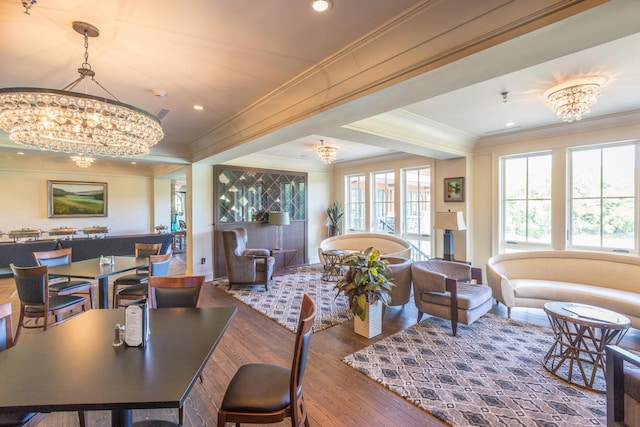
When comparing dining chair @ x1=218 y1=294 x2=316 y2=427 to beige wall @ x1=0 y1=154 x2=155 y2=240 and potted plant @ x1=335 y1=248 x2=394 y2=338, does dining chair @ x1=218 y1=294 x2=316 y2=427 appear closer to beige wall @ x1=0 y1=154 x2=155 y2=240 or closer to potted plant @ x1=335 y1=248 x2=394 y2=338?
potted plant @ x1=335 y1=248 x2=394 y2=338

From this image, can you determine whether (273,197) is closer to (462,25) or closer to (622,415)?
(462,25)

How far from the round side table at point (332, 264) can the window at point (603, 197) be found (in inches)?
157

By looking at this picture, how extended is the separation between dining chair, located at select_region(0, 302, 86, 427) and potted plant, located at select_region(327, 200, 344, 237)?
6.67m

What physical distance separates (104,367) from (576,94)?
4620 millimetres

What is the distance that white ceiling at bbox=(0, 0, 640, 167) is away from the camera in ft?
6.03

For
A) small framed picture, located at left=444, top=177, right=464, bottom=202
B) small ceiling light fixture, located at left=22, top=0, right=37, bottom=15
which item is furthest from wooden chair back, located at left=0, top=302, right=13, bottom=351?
small framed picture, located at left=444, top=177, right=464, bottom=202

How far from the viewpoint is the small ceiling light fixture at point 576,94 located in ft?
9.72

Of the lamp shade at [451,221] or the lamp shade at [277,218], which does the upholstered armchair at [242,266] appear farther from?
the lamp shade at [451,221]

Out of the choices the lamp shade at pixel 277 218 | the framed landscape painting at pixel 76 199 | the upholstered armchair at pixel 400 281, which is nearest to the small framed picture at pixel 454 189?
the upholstered armchair at pixel 400 281

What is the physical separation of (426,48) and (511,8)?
50cm

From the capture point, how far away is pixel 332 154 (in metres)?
5.63

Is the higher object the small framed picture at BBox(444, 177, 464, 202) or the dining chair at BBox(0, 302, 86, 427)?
the small framed picture at BBox(444, 177, 464, 202)

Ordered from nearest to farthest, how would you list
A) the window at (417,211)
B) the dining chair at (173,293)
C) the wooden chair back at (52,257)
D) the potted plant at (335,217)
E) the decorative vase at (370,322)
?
the dining chair at (173,293) → the decorative vase at (370,322) → the wooden chair back at (52,257) → the window at (417,211) → the potted plant at (335,217)

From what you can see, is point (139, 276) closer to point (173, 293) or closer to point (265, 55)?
point (173, 293)
